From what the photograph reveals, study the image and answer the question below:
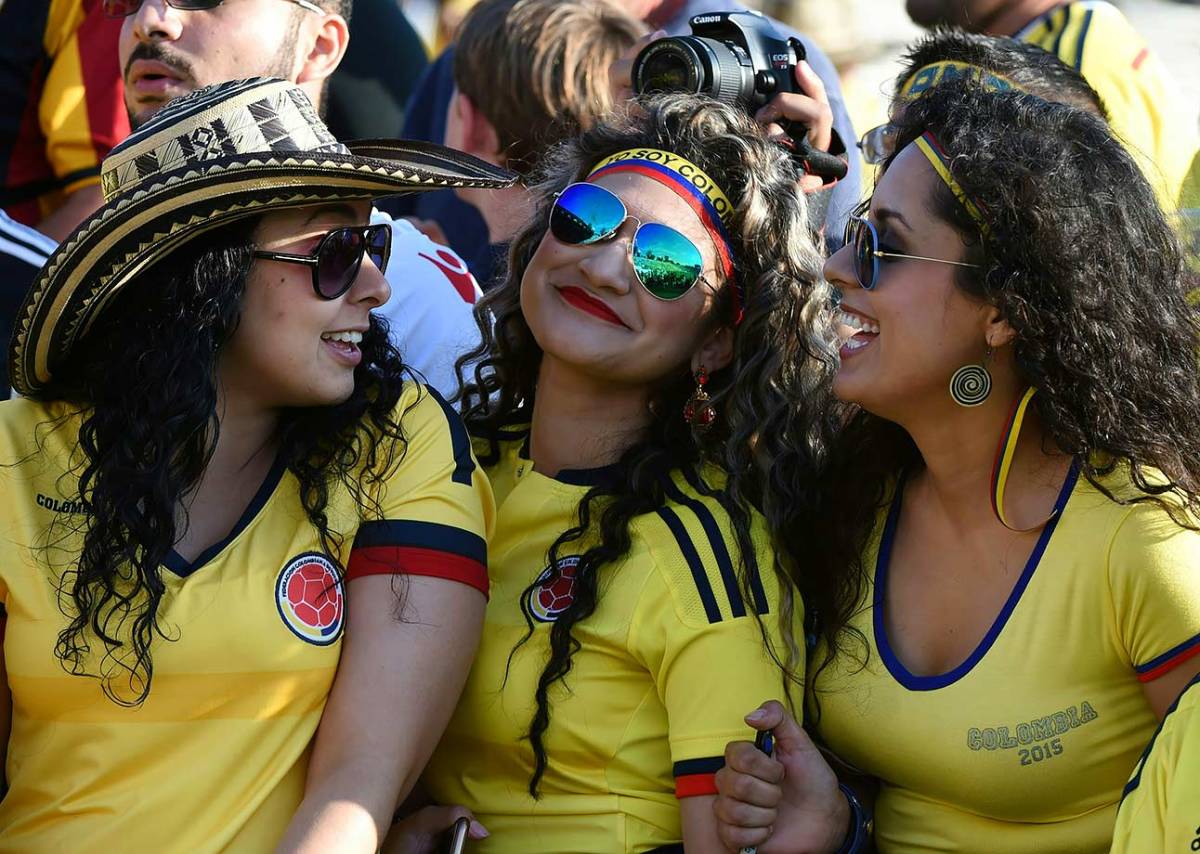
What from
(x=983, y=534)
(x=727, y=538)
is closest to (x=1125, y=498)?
(x=983, y=534)

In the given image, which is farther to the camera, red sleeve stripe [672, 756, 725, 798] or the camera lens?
the camera lens

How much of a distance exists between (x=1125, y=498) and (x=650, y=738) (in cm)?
88

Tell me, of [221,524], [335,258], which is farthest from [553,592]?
[335,258]

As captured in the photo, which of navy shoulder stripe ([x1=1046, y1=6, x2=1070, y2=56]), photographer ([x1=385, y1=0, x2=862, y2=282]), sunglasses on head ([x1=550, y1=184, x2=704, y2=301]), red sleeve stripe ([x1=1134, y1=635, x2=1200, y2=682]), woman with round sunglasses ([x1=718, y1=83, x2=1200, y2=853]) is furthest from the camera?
photographer ([x1=385, y1=0, x2=862, y2=282])

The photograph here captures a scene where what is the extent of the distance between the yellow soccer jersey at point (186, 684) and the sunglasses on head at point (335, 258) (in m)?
0.38

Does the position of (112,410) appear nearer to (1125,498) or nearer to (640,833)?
(640,833)

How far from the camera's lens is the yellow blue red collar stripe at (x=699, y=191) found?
288 centimetres

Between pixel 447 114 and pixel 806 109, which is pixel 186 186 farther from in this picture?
pixel 447 114

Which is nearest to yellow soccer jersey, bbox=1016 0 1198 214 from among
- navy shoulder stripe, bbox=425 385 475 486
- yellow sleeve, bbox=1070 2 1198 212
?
yellow sleeve, bbox=1070 2 1198 212

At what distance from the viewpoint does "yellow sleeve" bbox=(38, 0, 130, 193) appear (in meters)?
4.23

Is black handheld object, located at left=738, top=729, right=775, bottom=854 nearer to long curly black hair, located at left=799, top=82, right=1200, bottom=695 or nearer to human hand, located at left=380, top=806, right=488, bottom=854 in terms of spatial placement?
long curly black hair, located at left=799, top=82, right=1200, bottom=695

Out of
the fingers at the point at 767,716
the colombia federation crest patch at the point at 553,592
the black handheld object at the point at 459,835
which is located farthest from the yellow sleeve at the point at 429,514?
the fingers at the point at 767,716

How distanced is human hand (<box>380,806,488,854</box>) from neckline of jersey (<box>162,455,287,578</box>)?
56 cm

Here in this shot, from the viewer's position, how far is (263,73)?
3721 mm
